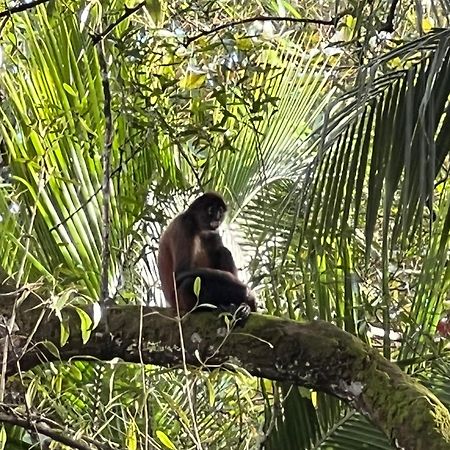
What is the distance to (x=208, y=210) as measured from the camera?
385 centimetres

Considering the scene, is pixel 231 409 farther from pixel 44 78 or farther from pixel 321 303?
pixel 44 78

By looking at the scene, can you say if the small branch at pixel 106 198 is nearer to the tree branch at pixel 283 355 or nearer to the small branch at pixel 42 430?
the tree branch at pixel 283 355

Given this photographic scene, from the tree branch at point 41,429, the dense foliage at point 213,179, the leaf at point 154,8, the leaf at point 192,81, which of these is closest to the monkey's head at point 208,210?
the dense foliage at point 213,179

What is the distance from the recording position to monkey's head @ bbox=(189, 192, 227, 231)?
3781 millimetres

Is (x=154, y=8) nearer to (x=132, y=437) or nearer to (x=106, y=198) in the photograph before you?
(x=106, y=198)

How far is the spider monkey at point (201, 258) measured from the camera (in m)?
3.59

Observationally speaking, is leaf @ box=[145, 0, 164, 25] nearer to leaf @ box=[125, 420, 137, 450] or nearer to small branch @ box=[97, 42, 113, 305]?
small branch @ box=[97, 42, 113, 305]

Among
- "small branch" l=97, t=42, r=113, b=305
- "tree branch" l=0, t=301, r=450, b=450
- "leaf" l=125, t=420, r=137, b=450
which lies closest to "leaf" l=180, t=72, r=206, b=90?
"small branch" l=97, t=42, r=113, b=305

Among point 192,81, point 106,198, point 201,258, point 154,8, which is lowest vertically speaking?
point 201,258

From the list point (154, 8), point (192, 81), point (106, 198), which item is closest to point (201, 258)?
point (192, 81)

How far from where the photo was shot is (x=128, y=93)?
2.73m

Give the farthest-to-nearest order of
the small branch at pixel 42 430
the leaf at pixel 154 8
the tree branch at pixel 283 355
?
the leaf at pixel 154 8 < the tree branch at pixel 283 355 < the small branch at pixel 42 430

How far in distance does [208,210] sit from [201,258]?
0.95 ft

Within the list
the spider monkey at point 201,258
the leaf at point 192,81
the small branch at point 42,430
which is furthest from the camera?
the spider monkey at point 201,258
